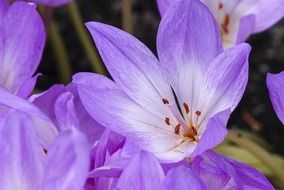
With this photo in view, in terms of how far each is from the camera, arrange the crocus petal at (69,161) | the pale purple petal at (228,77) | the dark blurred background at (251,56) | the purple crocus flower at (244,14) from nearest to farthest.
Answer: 1. the crocus petal at (69,161)
2. the pale purple petal at (228,77)
3. the purple crocus flower at (244,14)
4. the dark blurred background at (251,56)

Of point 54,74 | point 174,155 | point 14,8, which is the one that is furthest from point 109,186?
point 54,74

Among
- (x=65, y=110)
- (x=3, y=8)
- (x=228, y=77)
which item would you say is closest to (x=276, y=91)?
(x=228, y=77)

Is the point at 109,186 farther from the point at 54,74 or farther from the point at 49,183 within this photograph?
the point at 54,74

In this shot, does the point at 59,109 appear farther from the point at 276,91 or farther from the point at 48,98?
the point at 276,91

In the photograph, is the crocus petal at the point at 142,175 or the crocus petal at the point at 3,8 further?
the crocus petal at the point at 3,8

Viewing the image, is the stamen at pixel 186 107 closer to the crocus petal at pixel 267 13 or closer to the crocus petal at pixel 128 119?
the crocus petal at pixel 128 119

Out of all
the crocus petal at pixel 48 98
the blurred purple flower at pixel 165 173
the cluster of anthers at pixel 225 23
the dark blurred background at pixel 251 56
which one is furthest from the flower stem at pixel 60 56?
the blurred purple flower at pixel 165 173
